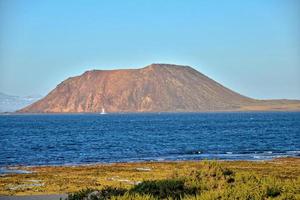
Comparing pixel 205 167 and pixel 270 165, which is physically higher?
pixel 205 167

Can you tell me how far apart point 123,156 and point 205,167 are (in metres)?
43.7

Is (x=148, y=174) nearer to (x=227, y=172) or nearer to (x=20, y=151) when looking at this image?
(x=227, y=172)

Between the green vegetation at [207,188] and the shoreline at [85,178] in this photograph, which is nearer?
the green vegetation at [207,188]

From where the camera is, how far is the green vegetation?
13.9 meters

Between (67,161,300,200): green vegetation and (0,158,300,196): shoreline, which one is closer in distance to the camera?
(67,161,300,200): green vegetation

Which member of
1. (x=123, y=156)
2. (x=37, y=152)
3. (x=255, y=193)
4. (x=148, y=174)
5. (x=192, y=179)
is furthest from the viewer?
(x=37, y=152)

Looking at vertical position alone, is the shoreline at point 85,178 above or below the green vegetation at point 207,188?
below

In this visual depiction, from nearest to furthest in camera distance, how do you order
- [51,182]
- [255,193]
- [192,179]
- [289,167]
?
[255,193], [192,179], [51,182], [289,167]

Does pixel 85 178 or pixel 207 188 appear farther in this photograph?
pixel 85 178

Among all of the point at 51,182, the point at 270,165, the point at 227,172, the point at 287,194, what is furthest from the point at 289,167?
the point at 287,194

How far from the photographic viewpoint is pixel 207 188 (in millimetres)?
17422

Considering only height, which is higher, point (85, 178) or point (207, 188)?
point (207, 188)

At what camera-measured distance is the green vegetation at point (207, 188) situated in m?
13.9

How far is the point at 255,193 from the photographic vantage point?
1416 centimetres
